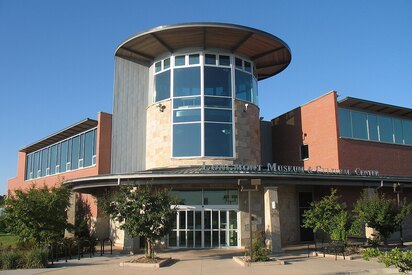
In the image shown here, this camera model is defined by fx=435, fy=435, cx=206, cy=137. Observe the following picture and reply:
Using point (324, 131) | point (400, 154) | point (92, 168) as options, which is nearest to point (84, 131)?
point (92, 168)

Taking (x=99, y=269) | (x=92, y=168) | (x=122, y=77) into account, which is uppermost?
(x=122, y=77)

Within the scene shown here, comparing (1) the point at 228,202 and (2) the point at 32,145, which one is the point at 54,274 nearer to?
(1) the point at 228,202

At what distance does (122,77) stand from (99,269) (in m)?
15.9

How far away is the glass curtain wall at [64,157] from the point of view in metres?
33.3

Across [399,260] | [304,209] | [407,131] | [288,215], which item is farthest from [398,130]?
[399,260]

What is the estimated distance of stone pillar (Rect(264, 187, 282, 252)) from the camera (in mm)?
21875

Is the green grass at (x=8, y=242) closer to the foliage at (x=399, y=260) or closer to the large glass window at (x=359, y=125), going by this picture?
the foliage at (x=399, y=260)

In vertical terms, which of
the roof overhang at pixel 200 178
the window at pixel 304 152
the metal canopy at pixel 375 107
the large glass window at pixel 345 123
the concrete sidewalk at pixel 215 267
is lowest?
the concrete sidewalk at pixel 215 267

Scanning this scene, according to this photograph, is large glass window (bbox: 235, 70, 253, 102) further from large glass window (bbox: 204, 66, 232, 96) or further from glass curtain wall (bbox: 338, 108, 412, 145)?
glass curtain wall (bbox: 338, 108, 412, 145)

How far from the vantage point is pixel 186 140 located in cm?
2620

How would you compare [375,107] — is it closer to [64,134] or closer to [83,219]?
[83,219]

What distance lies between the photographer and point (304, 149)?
31344 mm

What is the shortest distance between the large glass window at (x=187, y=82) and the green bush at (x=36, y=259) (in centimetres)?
1318

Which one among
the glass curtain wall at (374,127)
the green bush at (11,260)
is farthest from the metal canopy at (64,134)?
the glass curtain wall at (374,127)
